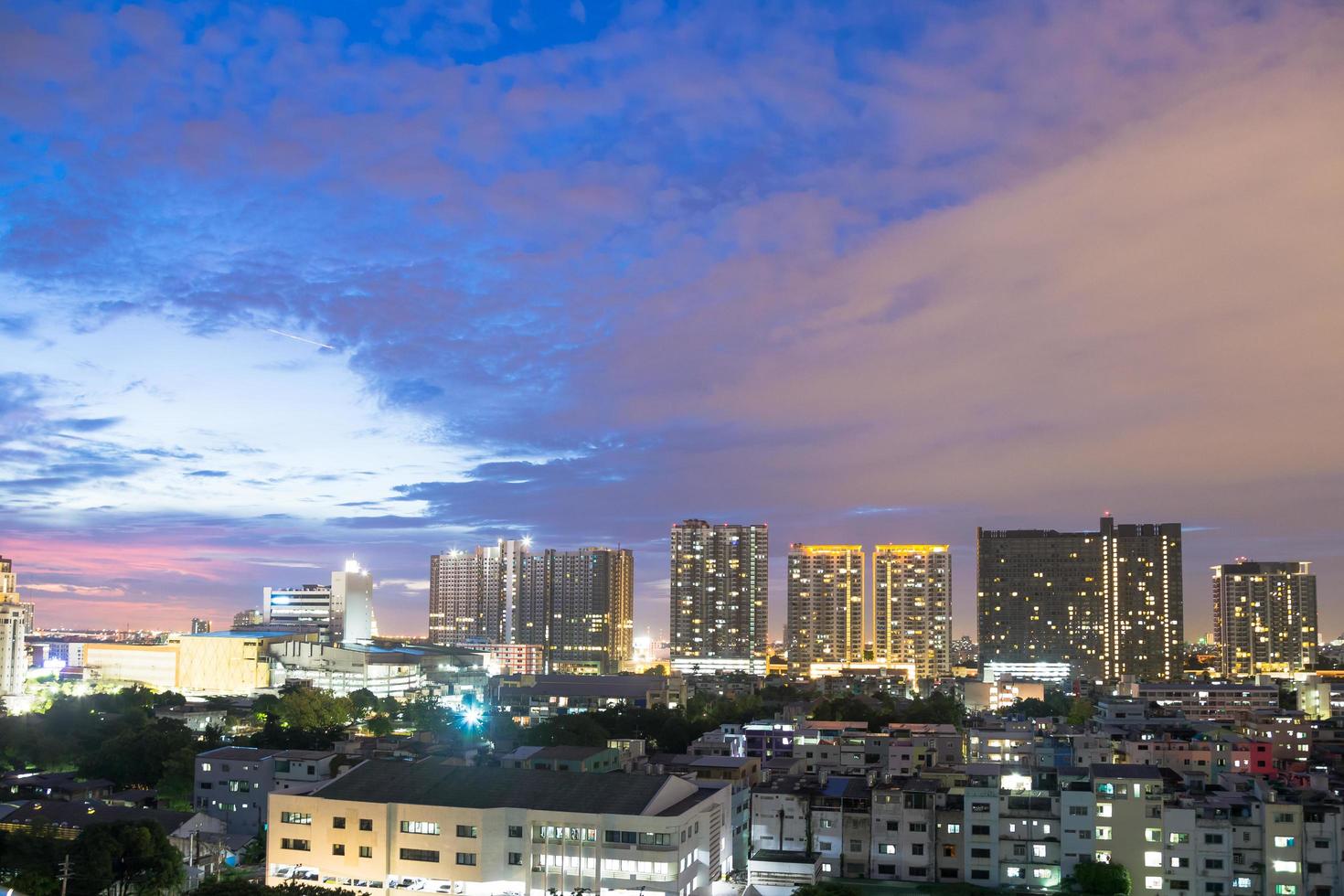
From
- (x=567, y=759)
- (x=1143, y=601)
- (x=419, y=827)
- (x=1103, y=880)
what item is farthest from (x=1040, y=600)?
(x=419, y=827)

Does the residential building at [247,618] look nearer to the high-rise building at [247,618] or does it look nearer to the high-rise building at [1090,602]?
the high-rise building at [247,618]

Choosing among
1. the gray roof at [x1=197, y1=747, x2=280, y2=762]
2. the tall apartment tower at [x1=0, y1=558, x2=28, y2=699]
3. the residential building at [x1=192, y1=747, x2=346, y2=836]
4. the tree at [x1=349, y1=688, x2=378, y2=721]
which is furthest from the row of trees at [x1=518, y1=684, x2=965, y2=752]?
the tall apartment tower at [x1=0, y1=558, x2=28, y2=699]

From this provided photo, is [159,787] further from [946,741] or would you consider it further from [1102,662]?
[1102,662]

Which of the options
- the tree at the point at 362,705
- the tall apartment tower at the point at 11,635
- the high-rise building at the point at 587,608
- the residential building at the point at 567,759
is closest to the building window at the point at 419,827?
the residential building at the point at 567,759

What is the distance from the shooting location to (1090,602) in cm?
8506

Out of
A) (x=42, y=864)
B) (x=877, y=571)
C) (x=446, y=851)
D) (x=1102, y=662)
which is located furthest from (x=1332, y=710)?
(x=42, y=864)

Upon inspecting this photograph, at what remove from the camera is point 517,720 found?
168 ft

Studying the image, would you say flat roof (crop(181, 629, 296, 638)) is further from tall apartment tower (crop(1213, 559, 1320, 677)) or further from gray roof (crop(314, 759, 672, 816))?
tall apartment tower (crop(1213, 559, 1320, 677))

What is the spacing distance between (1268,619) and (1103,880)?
77.0 metres

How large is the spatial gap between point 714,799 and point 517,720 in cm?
3104

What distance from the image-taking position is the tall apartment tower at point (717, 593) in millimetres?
91688

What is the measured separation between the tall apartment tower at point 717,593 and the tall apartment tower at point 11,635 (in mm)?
46552

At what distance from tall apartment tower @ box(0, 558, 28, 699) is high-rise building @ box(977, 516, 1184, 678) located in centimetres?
6042

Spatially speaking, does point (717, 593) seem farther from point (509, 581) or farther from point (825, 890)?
point (825, 890)
